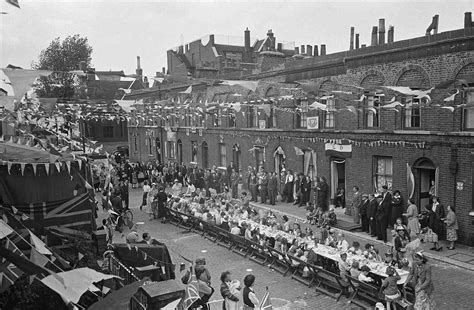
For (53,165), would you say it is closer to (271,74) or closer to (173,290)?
(173,290)

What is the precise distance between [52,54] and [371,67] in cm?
3979

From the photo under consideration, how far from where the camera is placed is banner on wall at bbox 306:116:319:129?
22000 mm

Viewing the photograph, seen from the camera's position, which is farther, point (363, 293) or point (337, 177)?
point (337, 177)

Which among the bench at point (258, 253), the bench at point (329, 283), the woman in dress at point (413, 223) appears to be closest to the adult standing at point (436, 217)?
the woman in dress at point (413, 223)

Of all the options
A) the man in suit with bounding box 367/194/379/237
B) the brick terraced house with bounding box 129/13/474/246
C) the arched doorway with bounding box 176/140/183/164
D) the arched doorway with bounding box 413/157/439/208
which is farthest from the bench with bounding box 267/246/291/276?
the arched doorway with bounding box 176/140/183/164

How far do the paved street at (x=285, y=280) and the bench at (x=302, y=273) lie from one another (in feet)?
0.55

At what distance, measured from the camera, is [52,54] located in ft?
155

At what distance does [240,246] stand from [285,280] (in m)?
3.06

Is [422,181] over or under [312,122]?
under

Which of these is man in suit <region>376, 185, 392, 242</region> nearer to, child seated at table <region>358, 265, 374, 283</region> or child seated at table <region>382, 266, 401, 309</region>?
child seated at table <region>358, 265, 374, 283</region>

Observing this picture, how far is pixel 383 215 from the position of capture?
16.0 metres

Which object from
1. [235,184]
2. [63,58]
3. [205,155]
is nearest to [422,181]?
[235,184]

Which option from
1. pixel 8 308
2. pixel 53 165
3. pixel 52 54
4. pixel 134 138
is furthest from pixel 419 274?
pixel 52 54

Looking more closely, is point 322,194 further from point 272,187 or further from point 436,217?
point 436,217
